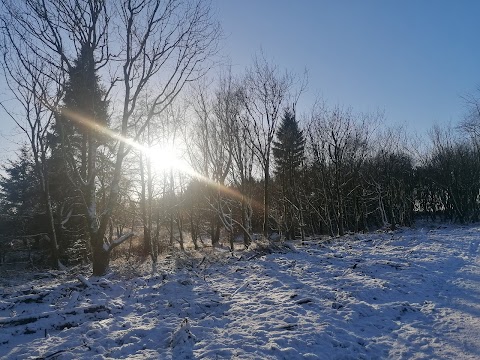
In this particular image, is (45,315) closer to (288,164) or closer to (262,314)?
(262,314)

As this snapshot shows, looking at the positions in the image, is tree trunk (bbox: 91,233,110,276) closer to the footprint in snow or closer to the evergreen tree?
the footprint in snow

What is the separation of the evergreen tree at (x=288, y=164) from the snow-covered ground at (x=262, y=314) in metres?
14.8

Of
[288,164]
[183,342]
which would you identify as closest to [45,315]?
[183,342]

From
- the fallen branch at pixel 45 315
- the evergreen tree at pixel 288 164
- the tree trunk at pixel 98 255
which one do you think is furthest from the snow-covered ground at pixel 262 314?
the evergreen tree at pixel 288 164

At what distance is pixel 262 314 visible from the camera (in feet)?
24.0

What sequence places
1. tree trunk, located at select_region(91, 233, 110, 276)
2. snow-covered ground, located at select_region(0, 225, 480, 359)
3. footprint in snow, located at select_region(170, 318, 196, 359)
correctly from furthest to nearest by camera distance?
tree trunk, located at select_region(91, 233, 110, 276) → snow-covered ground, located at select_region(0, 225, 480, 359) → footprint in snow, located at select_region(170, 318, 196, 359)

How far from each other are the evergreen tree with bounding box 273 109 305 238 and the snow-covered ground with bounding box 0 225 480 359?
585 inches

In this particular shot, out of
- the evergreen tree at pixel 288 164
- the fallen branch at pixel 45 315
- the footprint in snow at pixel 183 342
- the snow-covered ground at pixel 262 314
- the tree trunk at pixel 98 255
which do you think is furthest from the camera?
the evergreen tree at pixel 288 164

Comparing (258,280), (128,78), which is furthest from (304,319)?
(128,78)

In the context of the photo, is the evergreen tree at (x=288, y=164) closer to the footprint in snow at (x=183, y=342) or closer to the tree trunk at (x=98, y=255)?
the tree trunk at (x=98, y=255)

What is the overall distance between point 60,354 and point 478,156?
4044 cm

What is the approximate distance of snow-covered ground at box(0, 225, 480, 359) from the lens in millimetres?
5637

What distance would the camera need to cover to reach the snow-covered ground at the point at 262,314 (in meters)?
5.64

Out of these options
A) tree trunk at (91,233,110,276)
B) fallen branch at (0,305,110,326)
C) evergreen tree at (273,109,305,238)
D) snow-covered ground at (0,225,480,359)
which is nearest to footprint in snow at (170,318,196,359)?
snow-covered ground at (0,225,480,359)
